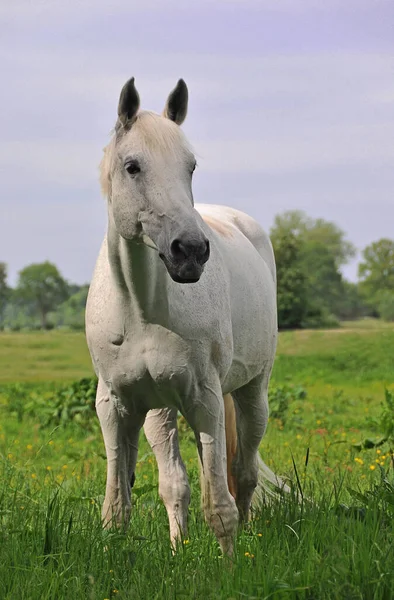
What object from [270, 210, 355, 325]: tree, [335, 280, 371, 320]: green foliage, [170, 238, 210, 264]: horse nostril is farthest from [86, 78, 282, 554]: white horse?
[335, 280, 371, 320]: green foliage

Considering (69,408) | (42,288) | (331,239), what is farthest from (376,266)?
(69,408)

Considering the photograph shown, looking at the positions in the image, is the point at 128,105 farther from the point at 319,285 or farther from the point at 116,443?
the point at 319,285

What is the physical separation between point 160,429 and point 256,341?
0.84m

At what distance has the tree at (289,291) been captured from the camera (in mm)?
40125

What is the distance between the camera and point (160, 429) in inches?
209

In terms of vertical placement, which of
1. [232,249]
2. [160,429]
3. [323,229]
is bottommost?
[160,429]

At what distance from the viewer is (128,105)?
4219 mm

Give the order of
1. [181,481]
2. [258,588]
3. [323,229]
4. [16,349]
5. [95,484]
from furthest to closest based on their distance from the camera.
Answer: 1. [323,229]
2. [16,349]
3. [95,484]
4. [181,481]
5. [258,588]

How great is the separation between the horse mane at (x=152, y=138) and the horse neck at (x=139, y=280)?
325mm

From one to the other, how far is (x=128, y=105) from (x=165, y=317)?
1106 mm

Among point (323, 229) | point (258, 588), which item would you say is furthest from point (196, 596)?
point (323, 229)

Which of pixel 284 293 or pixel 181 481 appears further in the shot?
pixel 284 293

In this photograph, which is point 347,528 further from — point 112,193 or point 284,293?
point 284,293

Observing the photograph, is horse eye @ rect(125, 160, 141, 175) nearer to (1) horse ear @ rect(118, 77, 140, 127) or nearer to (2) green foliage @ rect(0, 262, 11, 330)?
(1) horse ear @ rect(118, 77, 140, 127)
